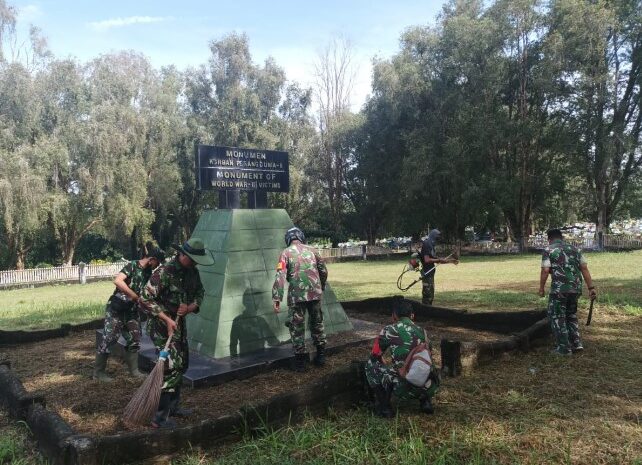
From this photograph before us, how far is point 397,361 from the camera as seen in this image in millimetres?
4309

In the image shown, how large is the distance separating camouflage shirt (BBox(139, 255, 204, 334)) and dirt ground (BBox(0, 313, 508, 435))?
1052mm

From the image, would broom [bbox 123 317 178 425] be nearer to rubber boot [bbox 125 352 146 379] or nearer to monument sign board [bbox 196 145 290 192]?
rubber boot [bbox 125 352 146 379]

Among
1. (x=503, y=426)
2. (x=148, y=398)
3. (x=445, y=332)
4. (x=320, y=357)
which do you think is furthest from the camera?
(x=445, y=332)

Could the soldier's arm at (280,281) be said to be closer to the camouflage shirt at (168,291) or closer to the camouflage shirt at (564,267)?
the camouflage shirt at (168,291)

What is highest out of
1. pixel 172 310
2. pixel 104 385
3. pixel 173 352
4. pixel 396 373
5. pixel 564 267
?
pixel 564 267

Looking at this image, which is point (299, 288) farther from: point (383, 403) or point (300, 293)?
point (383, 403)

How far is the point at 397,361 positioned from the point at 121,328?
11.2 feet

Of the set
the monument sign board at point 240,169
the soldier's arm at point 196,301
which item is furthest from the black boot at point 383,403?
the monument sign board at point 240,169

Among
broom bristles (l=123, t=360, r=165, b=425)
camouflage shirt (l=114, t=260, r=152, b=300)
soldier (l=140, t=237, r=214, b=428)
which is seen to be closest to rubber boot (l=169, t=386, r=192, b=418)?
soldier (l=140, t=237, r=214, b=428)

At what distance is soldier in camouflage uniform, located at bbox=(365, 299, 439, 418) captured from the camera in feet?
13.9

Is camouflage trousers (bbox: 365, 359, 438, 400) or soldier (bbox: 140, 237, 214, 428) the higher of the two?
soldier (bbox: 140, 237, 214, 428)

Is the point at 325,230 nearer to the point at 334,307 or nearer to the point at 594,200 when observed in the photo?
the point at 594,200

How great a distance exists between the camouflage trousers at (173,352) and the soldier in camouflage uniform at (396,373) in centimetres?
168

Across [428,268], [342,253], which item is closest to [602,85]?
[342,253]
